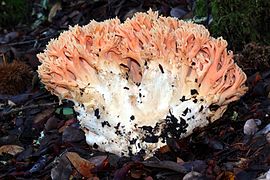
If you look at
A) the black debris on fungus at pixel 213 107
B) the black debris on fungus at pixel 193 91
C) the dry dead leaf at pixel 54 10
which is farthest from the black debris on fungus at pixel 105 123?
the dry dead leaf at pixel 54 10

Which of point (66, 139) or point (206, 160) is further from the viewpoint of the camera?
point (66, 139)

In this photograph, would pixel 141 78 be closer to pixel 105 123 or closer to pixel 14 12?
pixel 105 123

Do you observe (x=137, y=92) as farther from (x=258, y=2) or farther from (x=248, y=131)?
(x=258, y=2)

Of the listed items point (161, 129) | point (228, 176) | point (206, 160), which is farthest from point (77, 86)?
point (228, 176)

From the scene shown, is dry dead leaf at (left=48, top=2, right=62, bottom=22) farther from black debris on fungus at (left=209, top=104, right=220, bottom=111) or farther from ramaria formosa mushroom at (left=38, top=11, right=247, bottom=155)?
black debris on fungus at (left=209, top=104, right=220, bottom=111)

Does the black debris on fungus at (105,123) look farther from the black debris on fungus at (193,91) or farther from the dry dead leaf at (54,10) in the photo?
the dry dead leaf at (54,10)

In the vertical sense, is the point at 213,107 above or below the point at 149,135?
above

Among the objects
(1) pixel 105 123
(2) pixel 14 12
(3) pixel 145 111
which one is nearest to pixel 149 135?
(3) pixel 145 111
